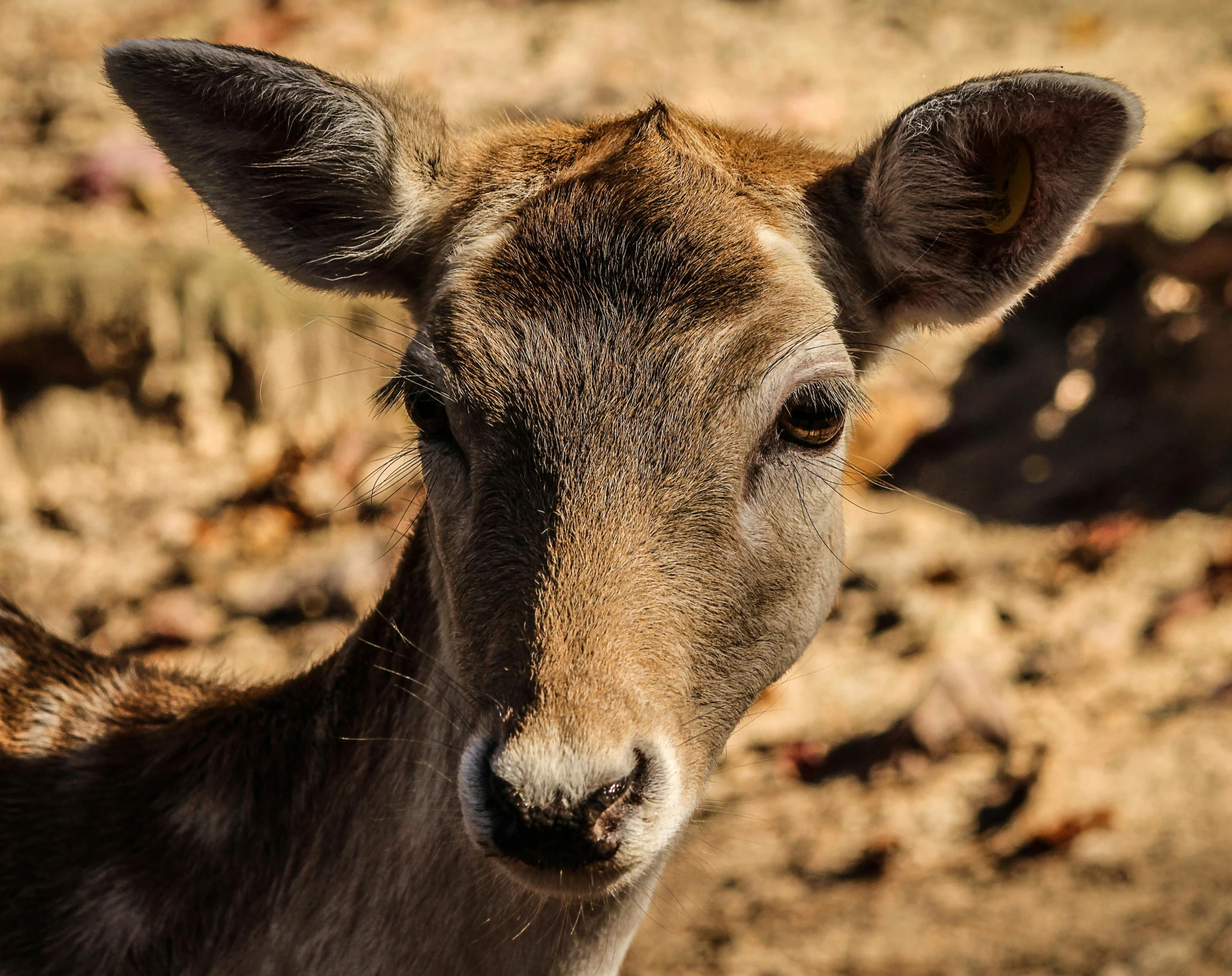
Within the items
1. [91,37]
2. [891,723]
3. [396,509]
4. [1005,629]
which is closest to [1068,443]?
[1005,629]

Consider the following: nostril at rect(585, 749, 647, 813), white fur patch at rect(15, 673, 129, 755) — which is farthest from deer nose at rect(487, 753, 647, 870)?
white fur patch at rect(15, 673, 129, 755)

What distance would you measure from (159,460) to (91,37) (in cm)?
381

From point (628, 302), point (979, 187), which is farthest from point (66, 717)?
point (979, 187)

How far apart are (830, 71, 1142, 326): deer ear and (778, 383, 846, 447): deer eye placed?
367 millimetres

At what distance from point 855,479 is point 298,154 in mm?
1495

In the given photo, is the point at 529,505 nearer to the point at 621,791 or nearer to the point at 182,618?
the point at 621,791

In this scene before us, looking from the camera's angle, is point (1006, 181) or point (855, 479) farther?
point (855, 479)

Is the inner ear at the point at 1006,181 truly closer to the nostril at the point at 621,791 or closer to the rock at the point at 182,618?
the nostril at the point at 621,791

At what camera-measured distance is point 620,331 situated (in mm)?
2441

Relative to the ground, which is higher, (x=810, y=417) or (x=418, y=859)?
(x=810, y=417)

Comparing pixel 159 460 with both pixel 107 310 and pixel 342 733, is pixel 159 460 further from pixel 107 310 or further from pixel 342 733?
pixel 342 733

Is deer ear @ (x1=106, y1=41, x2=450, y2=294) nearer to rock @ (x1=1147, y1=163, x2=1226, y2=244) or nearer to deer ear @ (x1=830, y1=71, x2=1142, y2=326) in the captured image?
deer ear @ (x1=830, y1=71, x2=1142, y2=326)

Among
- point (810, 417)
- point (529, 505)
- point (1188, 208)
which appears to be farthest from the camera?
point (1188, 208)

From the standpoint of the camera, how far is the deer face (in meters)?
2.18
